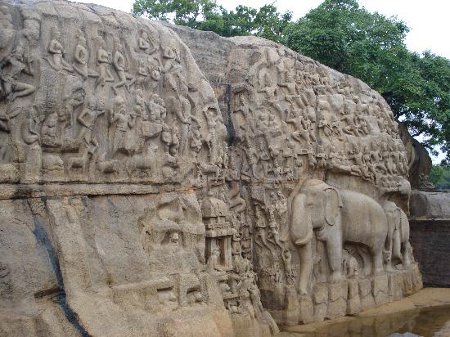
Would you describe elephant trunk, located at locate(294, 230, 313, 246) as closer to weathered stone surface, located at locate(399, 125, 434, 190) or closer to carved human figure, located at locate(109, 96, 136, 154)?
carved human figure, located at locate(109, 96, 136, 154)

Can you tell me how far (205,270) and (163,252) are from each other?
817 mm

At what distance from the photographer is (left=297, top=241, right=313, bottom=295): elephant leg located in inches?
417

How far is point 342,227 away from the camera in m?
11.6

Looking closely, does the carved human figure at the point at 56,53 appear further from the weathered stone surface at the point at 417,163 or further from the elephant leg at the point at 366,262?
the weathered stone surface at the point at 417,163

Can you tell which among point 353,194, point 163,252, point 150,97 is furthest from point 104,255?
point 353,194

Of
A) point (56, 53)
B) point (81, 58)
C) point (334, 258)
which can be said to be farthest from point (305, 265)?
point (56, 53)

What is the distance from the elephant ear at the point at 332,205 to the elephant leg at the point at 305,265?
71 cm

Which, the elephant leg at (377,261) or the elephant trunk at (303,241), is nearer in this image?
the elephant trunk at (303,241)

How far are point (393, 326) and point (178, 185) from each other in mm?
4674

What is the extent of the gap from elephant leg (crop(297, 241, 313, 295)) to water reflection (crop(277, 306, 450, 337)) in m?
0.78

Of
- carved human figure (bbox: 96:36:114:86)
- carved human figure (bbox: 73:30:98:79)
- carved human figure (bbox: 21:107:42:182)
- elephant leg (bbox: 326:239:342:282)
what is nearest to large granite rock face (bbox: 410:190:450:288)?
elephant leg (bbox: 326:239:342:282)

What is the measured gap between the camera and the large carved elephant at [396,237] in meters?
12.9

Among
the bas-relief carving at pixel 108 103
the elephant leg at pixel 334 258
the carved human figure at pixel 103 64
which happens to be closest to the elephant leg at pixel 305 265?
the elephant leg at pixel 334 258

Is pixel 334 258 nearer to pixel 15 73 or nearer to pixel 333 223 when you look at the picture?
pixel 333 223
